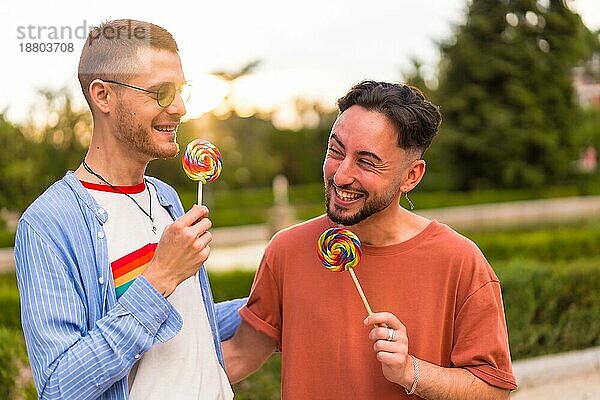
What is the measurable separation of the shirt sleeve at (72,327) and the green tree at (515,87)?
85.9ft

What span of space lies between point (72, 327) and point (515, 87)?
2640 centimetres

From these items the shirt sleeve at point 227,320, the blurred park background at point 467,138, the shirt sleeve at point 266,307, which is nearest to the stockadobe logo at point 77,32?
the shirt sleeve at point 266,307

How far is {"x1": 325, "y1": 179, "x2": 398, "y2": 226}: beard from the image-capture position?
2.58 m

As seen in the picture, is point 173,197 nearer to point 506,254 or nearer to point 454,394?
point 454,394

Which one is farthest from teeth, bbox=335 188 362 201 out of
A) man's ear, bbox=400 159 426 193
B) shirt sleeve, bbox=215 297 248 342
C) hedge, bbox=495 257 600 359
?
hedge, bbox=495 257 600 359

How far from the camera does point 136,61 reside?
236 centimetres

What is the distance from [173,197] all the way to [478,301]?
3.15ft

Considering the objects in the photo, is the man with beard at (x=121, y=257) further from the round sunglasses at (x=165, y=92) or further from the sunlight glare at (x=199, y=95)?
the sunlight glare at (x=199, y=95)

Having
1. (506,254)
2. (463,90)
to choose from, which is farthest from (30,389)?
(463,90)

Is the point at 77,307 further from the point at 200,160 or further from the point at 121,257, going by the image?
the point at 200,160

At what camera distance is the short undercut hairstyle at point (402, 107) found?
261 cm

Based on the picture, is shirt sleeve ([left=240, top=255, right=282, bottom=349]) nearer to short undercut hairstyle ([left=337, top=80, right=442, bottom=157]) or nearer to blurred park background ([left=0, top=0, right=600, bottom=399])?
short undercut hairstyle ([left=337, top=80, right=442, bottom=157])

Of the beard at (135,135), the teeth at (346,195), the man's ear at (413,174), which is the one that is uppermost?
the beard at (135,135)

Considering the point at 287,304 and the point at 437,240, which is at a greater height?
the point at 437,240
